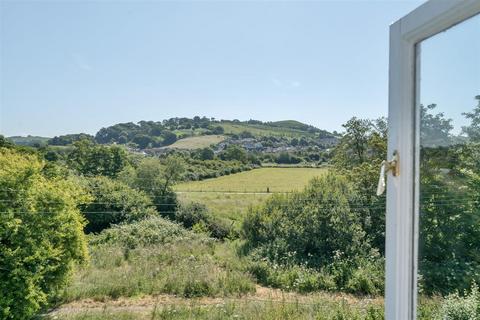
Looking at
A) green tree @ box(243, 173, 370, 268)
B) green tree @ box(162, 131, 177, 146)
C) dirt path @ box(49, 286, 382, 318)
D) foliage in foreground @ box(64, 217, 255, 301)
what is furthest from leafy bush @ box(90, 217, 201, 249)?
green tree @ box(162, 131, 177, 146)

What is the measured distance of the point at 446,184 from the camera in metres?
0.71

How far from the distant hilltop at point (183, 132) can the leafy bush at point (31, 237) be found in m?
10.7

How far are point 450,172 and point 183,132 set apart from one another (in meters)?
23.8

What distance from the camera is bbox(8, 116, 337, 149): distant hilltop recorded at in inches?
662

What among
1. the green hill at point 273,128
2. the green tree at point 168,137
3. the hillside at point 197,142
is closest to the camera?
the hillside at point 197,142

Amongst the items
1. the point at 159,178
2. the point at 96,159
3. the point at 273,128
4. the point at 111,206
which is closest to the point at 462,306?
the point at 111,206

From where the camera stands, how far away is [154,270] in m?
6.46

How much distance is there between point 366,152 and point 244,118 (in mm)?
16530

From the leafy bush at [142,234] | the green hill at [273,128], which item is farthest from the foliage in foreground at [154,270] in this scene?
the green hill at [273,128]

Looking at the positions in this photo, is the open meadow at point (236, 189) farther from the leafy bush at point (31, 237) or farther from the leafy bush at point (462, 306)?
the leafy bush at point (462, 306)

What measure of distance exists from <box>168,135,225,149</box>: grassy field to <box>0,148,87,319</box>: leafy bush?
1422cm

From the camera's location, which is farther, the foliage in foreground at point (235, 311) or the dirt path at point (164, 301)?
the dirt path at point (164, 301)

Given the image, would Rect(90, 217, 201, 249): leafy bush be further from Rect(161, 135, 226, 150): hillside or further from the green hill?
the green hill

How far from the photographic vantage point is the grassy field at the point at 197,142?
19.6m
